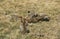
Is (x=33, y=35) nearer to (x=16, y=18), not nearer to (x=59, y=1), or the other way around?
(x=16, y=18)

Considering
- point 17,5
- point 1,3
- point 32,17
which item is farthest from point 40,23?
point 1,3

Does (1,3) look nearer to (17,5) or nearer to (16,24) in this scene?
(17,5)

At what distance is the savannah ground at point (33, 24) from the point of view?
4.25 metres

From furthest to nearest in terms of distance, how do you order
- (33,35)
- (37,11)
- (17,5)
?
1. (17,5)
2. (37,11)
3. (33,35)

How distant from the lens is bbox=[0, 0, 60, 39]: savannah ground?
4.25 metres

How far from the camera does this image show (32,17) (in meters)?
4.88

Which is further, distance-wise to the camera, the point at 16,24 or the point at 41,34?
the point at 16,24

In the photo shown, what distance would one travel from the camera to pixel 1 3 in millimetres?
5770

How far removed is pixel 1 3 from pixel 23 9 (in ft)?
2.35

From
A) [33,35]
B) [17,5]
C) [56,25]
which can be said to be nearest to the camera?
[33,35]

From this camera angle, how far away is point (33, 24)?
4.64 metres

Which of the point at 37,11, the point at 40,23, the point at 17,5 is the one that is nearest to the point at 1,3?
the point at 17,5

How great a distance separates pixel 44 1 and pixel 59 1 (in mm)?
401

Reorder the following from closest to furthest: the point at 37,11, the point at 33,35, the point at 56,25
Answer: the point at 33,35 < the point at 56,25 < the point at 37,11
